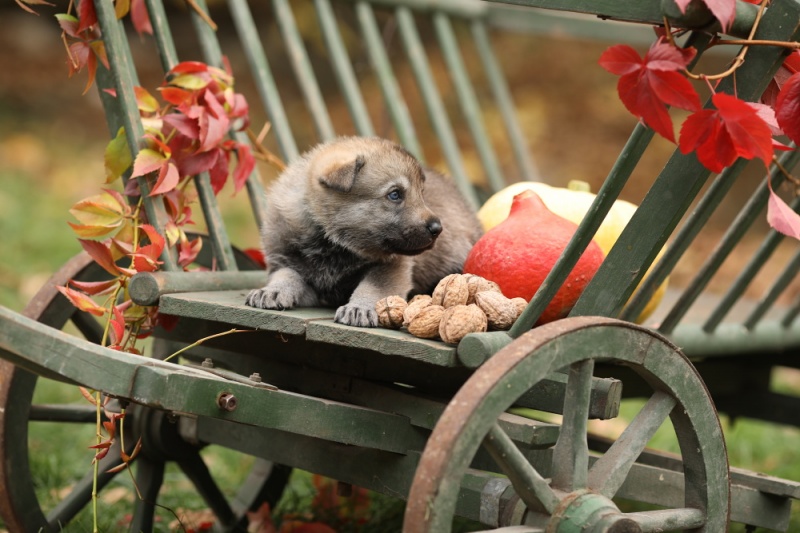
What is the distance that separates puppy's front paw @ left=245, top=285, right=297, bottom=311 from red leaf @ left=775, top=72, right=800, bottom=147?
985 millimetres

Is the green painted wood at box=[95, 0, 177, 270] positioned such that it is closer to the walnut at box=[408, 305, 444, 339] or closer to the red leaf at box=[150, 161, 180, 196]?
the red leaf at box=[150, 161, 180, 196]

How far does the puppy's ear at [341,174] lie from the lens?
2.12 m

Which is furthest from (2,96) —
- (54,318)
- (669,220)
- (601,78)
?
(669,220)

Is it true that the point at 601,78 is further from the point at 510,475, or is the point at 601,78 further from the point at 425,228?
the point at 510,475

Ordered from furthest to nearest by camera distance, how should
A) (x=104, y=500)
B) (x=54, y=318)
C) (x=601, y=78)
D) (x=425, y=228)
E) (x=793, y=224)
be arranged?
(x=601, y=78), (x=104, y=500), (x=54, y=318), (x=425, y=228), (x=793, y=224)

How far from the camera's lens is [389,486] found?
194 centimetres

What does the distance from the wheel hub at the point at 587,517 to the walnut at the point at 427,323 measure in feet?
1.19

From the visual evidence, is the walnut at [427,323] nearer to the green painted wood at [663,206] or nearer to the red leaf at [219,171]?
the green painted wood at [663,206]

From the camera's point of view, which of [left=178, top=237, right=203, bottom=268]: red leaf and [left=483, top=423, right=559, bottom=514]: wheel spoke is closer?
[left=483, top=423, right=559, bottom=514]: wheel spoke

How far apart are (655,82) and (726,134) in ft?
0.46

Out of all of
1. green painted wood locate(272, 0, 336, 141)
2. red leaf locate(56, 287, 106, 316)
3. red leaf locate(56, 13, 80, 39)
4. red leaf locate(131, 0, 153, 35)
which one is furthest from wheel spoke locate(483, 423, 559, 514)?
green painted wood locate(272, 0, 336, 141)

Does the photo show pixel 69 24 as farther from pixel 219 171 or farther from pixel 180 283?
pixel 180 283

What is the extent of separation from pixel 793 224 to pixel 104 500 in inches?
87.0

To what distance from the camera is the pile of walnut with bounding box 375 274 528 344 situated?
1700 millimetres
